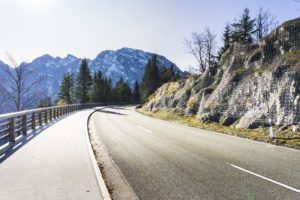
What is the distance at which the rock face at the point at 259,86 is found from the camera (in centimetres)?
1691

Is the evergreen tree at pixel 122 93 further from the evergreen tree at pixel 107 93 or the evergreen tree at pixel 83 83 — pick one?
the evergreen tree at pixel 83 83

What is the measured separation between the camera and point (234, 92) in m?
22.8

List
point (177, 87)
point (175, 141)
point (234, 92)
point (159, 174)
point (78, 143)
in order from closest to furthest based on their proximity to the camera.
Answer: point (159, 174), point (78, 143), point (175, 141), point (234, 92), point (177, 87)

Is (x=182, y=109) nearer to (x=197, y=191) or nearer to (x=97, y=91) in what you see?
(x=197, y=191)

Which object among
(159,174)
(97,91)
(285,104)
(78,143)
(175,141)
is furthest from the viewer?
(97,91)

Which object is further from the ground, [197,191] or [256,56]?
[256,56]

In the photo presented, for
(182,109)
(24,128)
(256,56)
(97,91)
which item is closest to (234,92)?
(256,56)

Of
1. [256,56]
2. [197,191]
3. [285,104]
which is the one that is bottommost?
[197,191]

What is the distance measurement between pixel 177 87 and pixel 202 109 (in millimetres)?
15482

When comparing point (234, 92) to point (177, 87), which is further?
point (177, 87)

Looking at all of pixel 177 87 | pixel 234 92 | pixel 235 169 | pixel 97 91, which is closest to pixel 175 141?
pixel 235 169

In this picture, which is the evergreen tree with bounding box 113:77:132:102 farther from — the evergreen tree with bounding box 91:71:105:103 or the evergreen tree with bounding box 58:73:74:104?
the evergreen tree with bounding box 58:73:74:104

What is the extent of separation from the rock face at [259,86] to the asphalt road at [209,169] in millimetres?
4728

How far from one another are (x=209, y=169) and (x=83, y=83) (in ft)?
279
